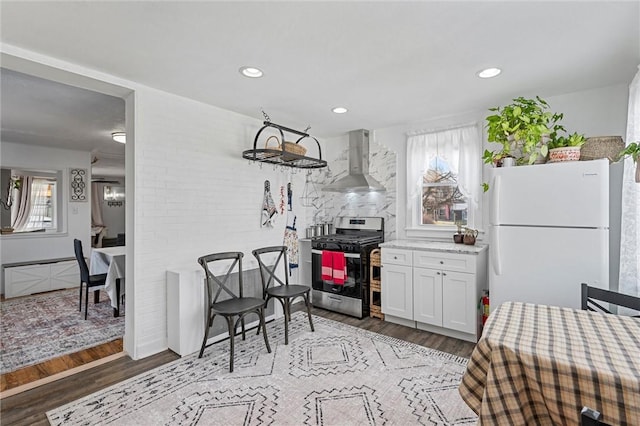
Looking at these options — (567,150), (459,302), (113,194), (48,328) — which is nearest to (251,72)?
(567,150)

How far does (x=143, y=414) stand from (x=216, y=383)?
0.50m

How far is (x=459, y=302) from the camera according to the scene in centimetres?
314

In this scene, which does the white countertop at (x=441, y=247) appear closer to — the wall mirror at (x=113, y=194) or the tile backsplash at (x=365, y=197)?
the tile backsplash at (x=365, y=197)

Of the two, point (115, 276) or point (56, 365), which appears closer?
point (56, 365)

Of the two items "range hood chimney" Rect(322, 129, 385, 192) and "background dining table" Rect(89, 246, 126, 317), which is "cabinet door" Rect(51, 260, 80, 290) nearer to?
"background dining table" Rect(89, 246, 126, 317)

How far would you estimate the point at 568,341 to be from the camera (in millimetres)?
1241

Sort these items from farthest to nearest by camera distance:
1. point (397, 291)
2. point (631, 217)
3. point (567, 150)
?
1. point (397, 291)
2. point (567, 150)
3. point (631, 217)

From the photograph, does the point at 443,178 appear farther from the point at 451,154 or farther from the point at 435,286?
the point at 435,286

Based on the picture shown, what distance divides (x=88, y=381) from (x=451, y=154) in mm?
4133

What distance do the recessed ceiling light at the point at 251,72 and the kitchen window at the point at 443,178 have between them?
2.24m

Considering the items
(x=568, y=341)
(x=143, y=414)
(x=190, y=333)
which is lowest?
(x=143, y=414)

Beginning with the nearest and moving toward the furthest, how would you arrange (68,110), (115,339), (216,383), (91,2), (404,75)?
1. (91,2)
2. (216,383)
3. (404,75)
4. (115,339)
5. (68,110)

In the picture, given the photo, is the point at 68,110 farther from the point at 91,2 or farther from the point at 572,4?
the point at 572,4

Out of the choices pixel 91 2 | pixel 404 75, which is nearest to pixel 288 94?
pixel 404 75
